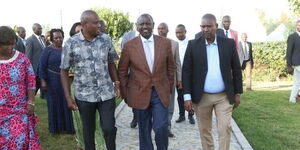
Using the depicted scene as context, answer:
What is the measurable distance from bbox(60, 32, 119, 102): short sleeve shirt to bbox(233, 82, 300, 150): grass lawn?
10.1ft

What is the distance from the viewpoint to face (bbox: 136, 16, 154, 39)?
521 cm

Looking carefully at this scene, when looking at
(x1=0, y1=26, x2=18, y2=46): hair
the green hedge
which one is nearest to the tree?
the green hedge

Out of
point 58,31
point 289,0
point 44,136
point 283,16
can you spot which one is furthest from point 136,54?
point 283,16

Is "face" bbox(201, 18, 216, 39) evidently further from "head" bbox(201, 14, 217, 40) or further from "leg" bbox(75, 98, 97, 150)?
"leg" bbox(75, 98, 97, 150)

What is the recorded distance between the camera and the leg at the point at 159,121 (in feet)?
17.2

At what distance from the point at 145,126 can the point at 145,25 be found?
1.42m

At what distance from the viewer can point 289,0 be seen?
18.1 metres

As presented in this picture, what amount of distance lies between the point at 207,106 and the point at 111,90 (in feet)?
4.36

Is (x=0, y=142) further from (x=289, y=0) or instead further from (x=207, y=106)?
(x=289, y=0)

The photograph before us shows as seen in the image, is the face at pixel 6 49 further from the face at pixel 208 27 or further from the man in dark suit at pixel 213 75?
the face at pixel 208 27

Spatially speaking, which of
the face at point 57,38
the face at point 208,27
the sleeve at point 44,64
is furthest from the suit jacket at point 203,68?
the sleeve at point 44,64

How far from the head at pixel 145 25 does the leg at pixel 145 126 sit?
1.02m

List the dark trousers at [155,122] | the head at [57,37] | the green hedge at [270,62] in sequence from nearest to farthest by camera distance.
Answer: the dark trousers at [155,122] → the head at [57,37] → the green hedge at [270,62]

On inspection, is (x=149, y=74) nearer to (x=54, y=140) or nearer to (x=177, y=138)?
(x=177, y=138)
